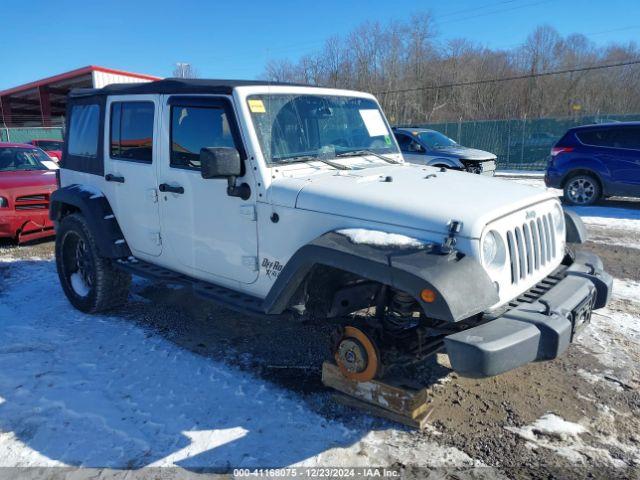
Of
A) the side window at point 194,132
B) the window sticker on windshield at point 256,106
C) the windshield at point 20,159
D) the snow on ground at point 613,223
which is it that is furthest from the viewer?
the windshield at point 20,159

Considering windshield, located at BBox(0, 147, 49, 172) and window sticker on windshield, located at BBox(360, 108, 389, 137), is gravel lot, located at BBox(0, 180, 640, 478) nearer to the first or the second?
window sticker on windshield, located at BBox(360, 108, 389, 137)

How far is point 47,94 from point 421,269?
3901 centimetres

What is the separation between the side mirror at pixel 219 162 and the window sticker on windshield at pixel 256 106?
0.37m

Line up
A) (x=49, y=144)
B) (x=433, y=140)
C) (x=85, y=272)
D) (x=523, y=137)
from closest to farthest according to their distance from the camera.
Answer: (x=85, y=272)
(x=433, y=140)
(x=49, y=144)
(x=523, y=137)

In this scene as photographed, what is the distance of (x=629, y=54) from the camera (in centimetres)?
3975

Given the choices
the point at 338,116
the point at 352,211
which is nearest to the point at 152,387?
the point at 352,211

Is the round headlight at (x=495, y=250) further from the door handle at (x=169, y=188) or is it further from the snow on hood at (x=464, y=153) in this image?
the snow on hood at (x=464, y=153)

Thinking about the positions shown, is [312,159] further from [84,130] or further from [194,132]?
[84,130]

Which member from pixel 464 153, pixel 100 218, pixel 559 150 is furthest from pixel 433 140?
pixel 100 218

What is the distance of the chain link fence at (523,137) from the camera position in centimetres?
2194

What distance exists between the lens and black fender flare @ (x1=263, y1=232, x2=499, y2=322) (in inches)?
A: 96.7

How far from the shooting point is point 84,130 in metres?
5.16

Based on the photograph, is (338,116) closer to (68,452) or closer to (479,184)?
(479,184)

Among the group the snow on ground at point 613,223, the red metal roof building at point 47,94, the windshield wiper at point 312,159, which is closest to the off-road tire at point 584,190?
the snow on ground at point 613,223
